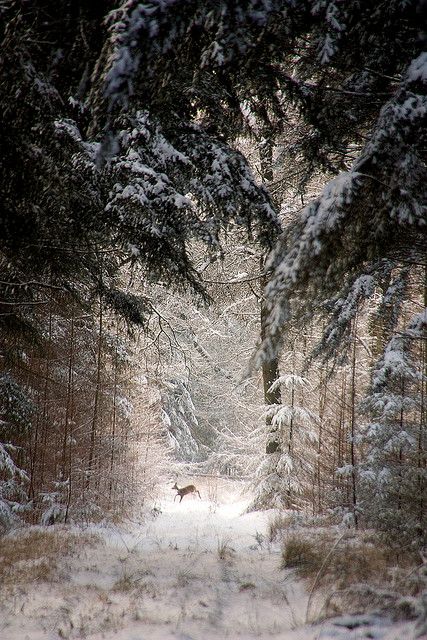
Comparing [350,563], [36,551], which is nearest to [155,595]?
[350,563]

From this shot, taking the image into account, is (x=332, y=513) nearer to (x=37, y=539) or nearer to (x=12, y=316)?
(x=37, y=539)

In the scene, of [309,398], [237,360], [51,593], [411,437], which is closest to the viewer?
[51,593]

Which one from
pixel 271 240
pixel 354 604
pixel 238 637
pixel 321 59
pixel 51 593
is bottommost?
pixel 51 593

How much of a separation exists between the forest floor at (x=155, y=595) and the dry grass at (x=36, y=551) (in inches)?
0.5

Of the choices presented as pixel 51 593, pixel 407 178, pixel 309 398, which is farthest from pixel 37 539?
pixel 309 398

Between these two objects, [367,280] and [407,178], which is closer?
[407,178]

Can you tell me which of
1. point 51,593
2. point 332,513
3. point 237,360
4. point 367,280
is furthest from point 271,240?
point 237,360

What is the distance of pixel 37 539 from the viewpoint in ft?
21.7

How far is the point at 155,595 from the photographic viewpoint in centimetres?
416

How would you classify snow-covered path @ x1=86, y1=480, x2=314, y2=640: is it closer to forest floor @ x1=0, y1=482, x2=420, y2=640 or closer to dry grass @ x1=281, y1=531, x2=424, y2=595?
forest floor @ x1=0, y1=482, x2=420, y2=640

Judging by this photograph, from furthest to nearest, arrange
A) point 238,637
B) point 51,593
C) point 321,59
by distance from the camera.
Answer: point 51,593, point 238,637, point 321,59

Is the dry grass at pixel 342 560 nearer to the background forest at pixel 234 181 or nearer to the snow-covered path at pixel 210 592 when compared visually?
the snow-covered path at pixel 210 592

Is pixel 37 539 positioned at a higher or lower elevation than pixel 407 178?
lower

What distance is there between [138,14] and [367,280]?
12.6ft
